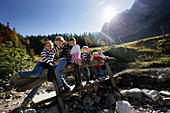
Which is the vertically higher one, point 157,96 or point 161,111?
point 157,96

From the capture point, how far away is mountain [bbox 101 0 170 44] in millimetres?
103438

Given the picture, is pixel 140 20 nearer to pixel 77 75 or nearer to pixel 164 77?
pixel 164 77

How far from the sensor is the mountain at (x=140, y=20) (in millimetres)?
103438

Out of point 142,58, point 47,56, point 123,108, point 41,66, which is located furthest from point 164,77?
point 142,58

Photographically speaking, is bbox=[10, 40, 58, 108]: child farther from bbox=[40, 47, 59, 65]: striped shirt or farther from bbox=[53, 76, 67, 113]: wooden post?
bbox=[53, 76, 67, 113]: wooden post

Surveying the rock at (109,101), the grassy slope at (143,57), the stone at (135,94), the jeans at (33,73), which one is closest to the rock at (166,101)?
the stone at (135,94)

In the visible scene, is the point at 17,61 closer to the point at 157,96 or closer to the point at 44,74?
the point at 44,74

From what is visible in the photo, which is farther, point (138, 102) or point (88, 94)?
point (88, 94)

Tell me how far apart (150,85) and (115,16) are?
203 meters

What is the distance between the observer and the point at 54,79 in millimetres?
3072

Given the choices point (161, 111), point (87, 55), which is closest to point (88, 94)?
point (87, 55)

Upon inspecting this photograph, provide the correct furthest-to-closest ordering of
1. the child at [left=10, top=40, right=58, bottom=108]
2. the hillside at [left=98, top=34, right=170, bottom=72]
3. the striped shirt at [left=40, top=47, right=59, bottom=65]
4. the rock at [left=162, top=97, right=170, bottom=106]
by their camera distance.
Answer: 1. the hillside at [left=98, top=34, right=170, bottom=72]
2. the rock at [left=162, top=97, right=170, bottom=106]
3. the striped shirt at [left=40, top=47, right=59, bottom=65]
4. the child at [left=10, top=40, right=58, bottom=108]

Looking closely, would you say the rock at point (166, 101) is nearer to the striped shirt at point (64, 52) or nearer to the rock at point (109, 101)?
the rock at point (109, 101)

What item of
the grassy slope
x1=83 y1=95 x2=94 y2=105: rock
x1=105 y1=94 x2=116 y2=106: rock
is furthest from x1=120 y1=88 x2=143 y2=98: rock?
the grassy slope
